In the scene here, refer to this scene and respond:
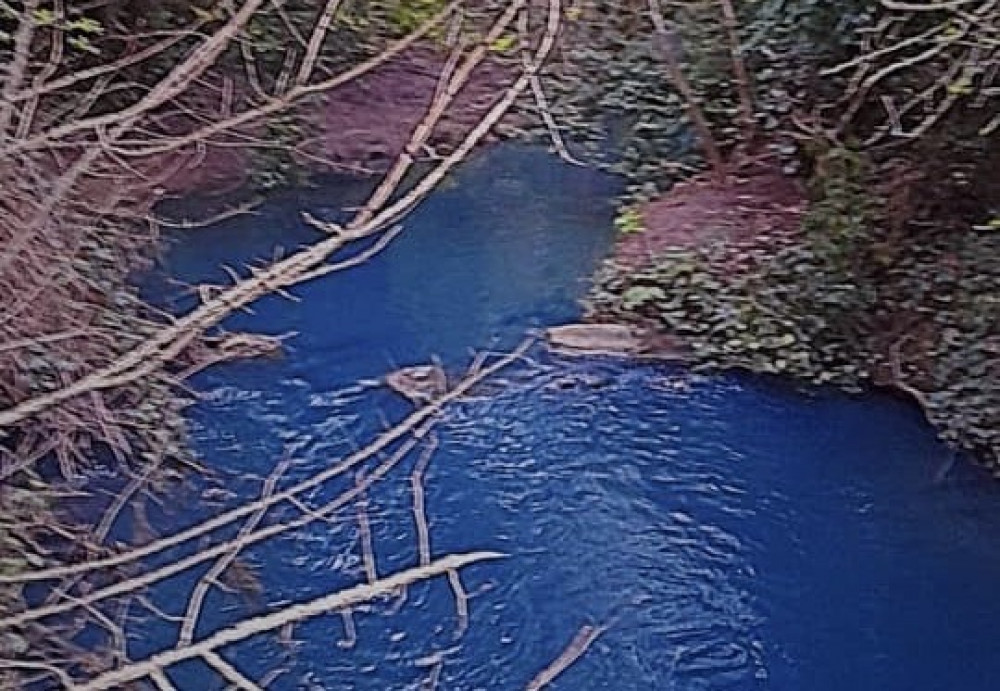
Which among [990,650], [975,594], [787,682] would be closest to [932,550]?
[975,594]

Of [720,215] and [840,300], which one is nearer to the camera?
[840,300]

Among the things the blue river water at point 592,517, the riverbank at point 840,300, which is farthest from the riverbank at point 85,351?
the riverbank at point 840,300

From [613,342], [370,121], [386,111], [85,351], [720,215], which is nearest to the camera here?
[85,351]

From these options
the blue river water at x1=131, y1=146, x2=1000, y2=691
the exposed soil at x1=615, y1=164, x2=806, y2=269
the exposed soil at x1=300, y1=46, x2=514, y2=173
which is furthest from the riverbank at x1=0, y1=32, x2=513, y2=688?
the exposed soil at x1=300, y1=46, x2=514, y2=173

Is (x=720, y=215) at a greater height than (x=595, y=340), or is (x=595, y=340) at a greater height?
(x=720, y=215)

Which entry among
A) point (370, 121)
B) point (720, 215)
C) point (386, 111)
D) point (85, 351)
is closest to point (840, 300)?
point (720, 215)

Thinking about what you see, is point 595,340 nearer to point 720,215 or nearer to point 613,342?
point 613,342

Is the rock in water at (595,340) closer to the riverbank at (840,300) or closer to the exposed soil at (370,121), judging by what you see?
the riverbank at (840,300)
